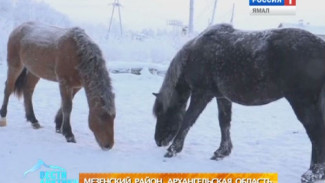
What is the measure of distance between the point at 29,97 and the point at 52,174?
318 centimetres

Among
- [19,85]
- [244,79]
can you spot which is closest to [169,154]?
[244,79]

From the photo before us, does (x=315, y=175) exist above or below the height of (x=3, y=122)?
above

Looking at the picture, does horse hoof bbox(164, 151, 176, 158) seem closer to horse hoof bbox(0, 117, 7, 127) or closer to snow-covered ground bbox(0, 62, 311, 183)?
snow-covered ground bbox(0, 62, 311, 183)

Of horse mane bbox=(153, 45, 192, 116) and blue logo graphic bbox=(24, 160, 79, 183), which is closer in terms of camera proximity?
blue logo graphic bbox=(24, 160, 79, 183)

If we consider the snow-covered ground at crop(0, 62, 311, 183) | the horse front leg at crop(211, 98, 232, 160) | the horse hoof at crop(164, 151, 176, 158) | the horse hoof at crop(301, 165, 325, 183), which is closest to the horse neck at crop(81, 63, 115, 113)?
the snow-covered ground at crop(0, 62, 311, 183)

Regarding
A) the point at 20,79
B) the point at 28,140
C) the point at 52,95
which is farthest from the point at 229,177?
the point at 52,95

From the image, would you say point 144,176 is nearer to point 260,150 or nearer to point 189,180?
point 189,180

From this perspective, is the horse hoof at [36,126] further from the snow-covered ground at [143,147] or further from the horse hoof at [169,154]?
the horse hoof at [169,154]

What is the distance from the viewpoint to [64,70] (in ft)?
18.4

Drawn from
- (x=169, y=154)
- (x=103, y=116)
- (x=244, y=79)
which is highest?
(x=244, y=79)

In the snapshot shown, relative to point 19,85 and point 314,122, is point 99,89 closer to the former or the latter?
point 19,85

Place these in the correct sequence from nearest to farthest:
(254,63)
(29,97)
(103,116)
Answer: (254,63) < (103,116) < (29,97)

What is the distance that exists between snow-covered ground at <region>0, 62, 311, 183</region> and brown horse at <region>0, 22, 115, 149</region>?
327 millimetres

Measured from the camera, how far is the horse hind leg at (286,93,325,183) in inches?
152
